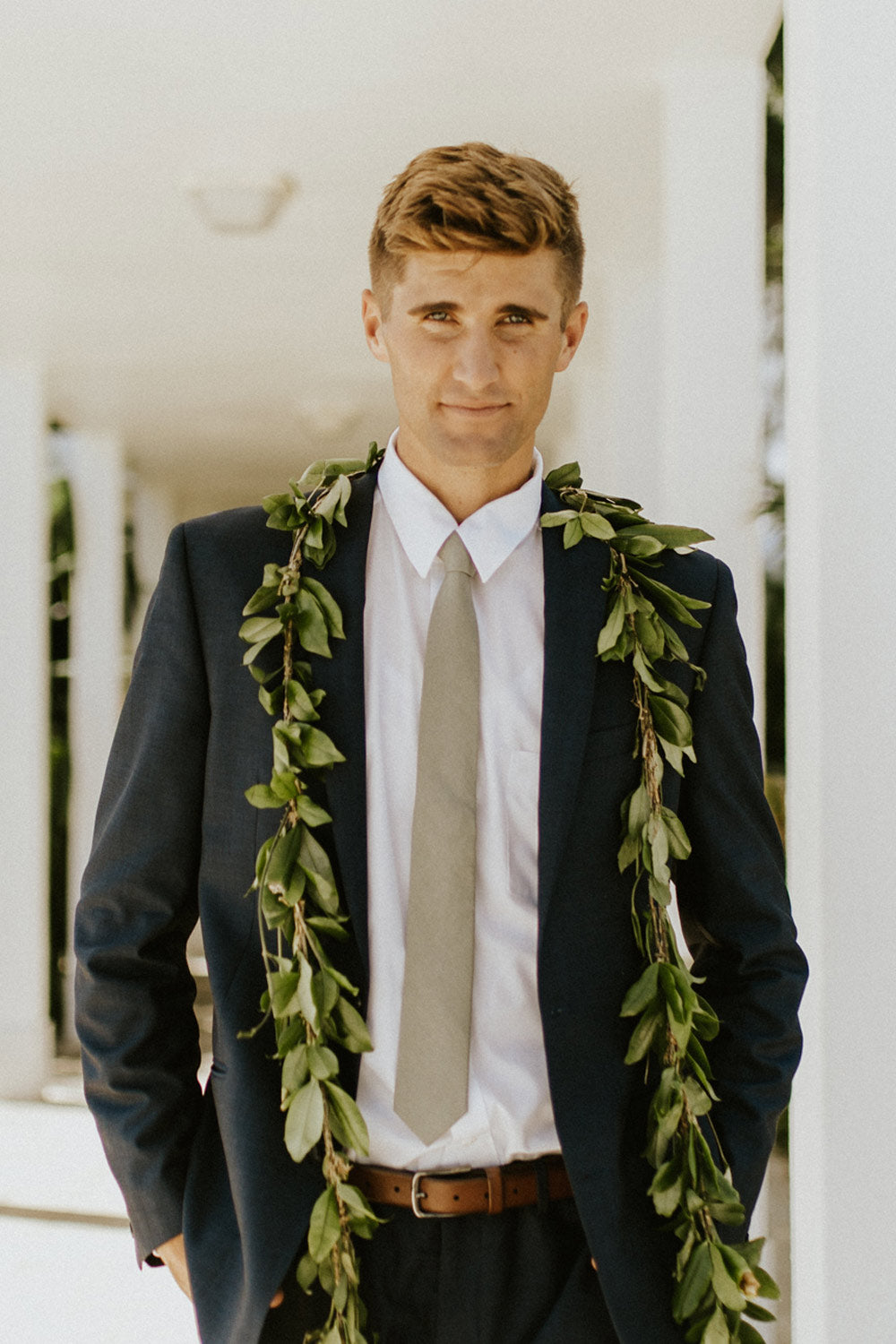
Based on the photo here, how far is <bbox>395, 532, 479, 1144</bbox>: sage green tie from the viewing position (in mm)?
1354

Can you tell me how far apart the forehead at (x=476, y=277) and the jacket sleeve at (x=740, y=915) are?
1.47ft

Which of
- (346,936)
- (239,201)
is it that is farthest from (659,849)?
(239,201)

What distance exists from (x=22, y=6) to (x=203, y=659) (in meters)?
2.11

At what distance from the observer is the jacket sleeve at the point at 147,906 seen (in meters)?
1.45

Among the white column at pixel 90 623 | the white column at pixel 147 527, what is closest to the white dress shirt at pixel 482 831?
the white column at pixel 90 623

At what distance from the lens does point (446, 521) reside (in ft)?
5.01

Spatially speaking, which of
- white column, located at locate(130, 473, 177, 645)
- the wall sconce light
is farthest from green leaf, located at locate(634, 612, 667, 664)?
white column, located at locate(130, 473, 177, 645)

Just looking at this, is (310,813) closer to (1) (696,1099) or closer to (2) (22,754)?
(1) (696,1099)

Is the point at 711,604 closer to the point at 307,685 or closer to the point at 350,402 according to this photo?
the point at 307,685

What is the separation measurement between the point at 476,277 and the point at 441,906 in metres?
0.73

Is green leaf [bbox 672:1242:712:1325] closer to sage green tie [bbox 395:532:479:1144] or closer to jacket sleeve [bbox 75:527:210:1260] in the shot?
sage green tie [bbox 395:532:479:1144]

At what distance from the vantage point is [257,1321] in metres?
1.37

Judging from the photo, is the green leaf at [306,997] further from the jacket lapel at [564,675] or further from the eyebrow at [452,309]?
the eyebrow at [452,309]

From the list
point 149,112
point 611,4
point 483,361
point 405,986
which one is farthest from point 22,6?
point 405,986
